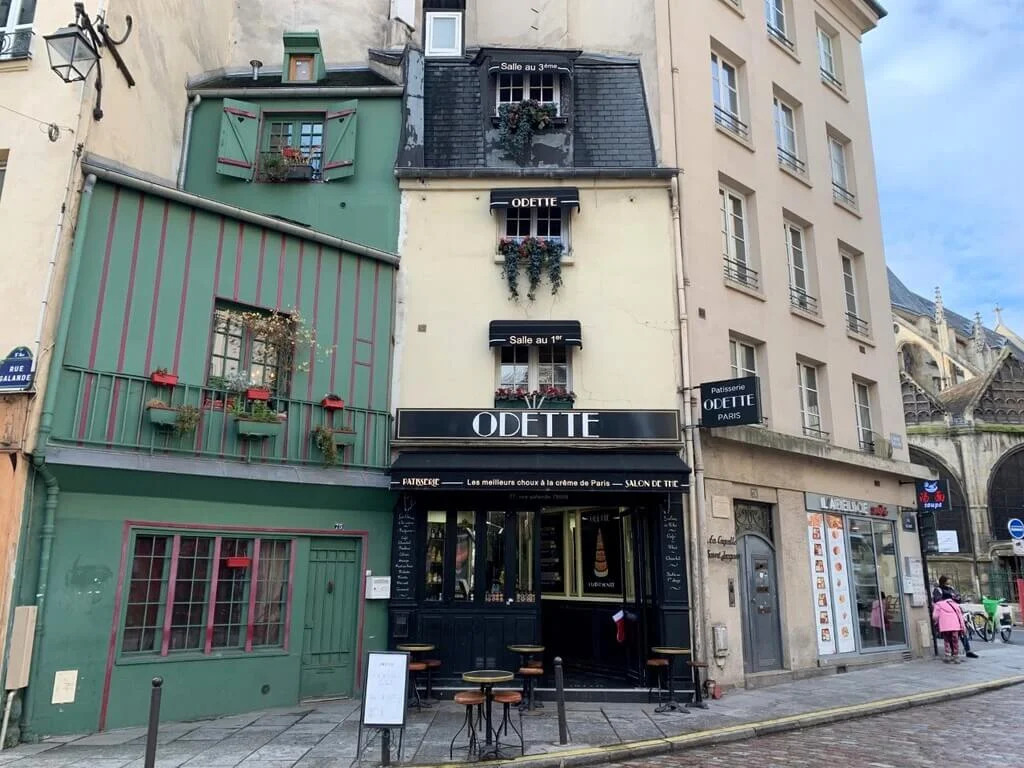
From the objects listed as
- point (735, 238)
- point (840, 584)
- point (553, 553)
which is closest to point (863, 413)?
point (840, 584)

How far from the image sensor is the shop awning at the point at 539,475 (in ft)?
34.0

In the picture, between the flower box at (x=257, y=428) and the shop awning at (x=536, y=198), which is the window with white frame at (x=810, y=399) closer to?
the shop awning at (x=536, y=198)

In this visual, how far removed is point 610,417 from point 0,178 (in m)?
→ 8.67

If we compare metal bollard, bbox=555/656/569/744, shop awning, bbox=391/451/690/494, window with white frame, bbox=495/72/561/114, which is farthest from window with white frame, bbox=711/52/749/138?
metal bollard, bbox=555/656/569/744

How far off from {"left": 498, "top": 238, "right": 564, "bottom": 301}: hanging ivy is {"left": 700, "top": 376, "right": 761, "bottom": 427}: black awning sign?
114 inches

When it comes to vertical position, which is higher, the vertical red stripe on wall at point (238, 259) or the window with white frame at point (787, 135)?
the window with white frame at point (787, 135)

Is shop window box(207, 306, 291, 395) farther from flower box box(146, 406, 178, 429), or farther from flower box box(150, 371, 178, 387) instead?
flower box box(146, 406, 178, 429)

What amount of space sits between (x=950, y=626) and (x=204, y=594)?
14042mm

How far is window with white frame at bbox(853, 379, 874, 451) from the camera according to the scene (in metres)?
15.7

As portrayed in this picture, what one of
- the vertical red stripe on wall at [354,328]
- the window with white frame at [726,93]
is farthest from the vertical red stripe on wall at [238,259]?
the window with white frame at [726,93]

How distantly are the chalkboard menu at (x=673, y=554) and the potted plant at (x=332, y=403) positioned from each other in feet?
16.2

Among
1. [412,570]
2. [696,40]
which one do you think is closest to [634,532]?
[412,570]

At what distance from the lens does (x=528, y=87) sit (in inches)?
520

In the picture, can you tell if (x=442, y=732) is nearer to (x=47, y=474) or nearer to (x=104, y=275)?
(x=47, y=474)
